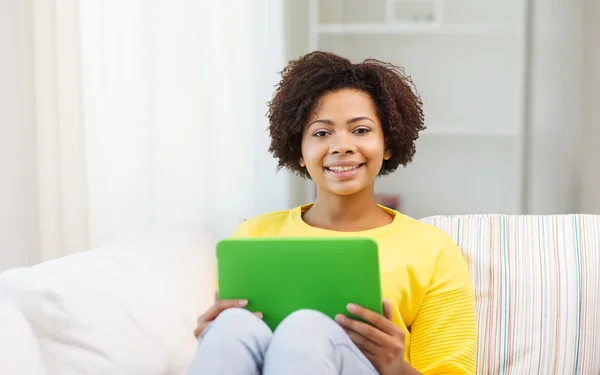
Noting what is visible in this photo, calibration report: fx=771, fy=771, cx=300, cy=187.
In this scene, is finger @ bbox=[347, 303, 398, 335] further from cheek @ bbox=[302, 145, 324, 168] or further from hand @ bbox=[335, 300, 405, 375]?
cheek @ bbox=[302, 145, 324, 168]

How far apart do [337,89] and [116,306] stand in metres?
0.58

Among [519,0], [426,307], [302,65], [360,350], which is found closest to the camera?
[360,350]

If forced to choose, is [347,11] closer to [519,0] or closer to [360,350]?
[519,0]

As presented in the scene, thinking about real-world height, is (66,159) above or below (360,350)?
above

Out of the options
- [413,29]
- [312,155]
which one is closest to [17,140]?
[312,155]

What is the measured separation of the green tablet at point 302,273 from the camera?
3.66 ft

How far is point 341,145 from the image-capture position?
4.66 feet

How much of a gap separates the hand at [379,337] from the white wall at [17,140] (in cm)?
112

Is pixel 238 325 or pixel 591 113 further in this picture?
pixel 591 113

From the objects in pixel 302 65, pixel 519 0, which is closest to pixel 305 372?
pixel 302 65

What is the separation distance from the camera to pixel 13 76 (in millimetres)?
1982

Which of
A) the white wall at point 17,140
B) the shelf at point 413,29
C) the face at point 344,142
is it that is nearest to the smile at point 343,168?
the face at point 344,142

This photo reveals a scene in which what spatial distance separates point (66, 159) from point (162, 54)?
1.23ft

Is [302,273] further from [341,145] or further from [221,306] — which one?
[341,145]
